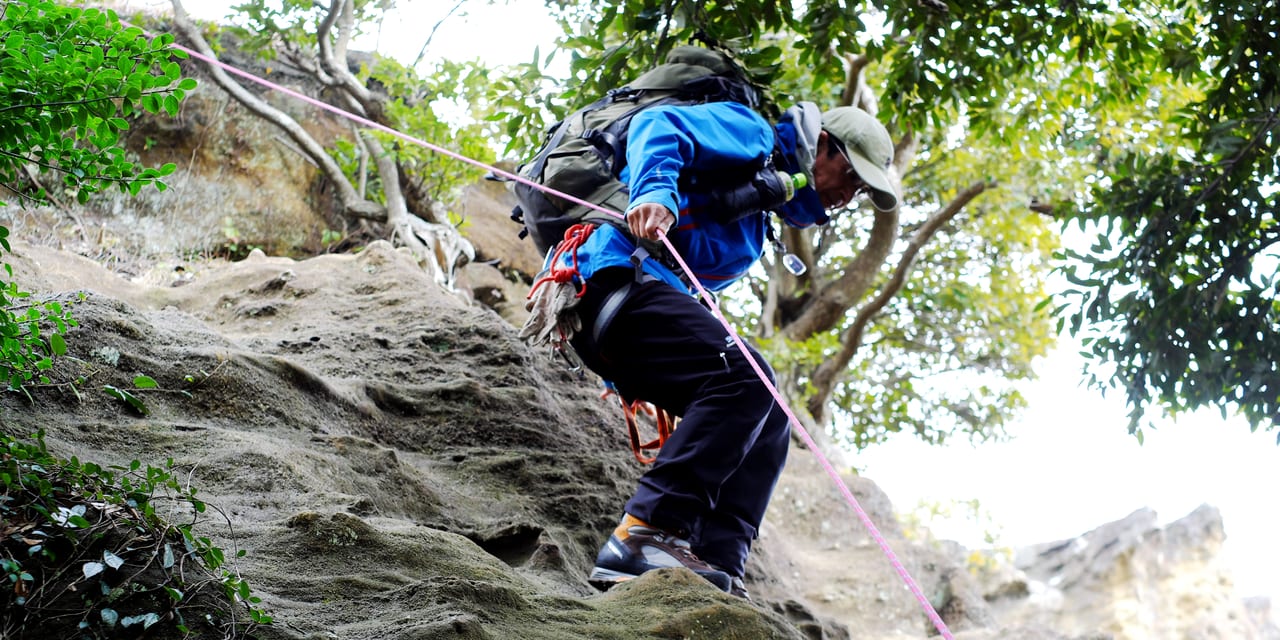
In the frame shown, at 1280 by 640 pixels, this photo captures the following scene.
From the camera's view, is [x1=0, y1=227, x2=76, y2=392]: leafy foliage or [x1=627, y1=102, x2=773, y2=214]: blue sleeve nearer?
[x1=0, y1=227, x2=76, y2=392]: leafy foliage

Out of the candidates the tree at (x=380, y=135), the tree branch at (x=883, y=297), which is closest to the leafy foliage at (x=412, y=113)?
the tree at (x=380, y=135)

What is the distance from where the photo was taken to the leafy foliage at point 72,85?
8.00 feet

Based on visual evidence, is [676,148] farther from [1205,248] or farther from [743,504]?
[1205,248]

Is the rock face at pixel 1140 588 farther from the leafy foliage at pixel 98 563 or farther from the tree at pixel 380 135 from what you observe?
the leafy foliage at pixel 98 563

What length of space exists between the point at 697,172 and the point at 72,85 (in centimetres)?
215

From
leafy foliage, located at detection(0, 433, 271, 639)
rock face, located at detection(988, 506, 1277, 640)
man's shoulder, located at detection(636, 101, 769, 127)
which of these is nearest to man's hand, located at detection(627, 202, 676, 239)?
man's shoulder, located at detection(636, 101, 769, 127)

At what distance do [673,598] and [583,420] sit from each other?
226 centimetres

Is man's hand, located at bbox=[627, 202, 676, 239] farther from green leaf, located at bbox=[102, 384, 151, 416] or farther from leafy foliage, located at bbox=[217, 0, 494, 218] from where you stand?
→ leafy foliage, located at bbox=[217, 0, 494, 218]

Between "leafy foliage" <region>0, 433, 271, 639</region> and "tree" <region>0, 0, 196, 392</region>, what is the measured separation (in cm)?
38

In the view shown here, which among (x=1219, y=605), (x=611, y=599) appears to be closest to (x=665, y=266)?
(x=611, y=599)

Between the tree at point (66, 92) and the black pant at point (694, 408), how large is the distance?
1740mm

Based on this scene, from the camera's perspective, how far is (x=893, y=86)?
18.7 feet

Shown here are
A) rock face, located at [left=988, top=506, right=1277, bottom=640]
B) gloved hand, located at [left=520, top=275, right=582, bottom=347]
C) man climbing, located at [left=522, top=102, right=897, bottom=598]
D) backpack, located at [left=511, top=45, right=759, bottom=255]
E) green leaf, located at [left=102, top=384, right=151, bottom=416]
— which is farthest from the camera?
rock face, located at [left=988, top=506, right=1277, bottom=640]

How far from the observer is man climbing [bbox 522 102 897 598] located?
3.72 meters
